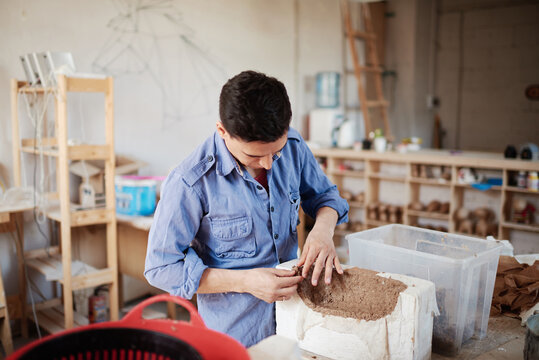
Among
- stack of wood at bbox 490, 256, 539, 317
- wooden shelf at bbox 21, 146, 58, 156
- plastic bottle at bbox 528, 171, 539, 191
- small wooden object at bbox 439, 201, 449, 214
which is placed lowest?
small wooden object at bbox 439, 201, 449, 214

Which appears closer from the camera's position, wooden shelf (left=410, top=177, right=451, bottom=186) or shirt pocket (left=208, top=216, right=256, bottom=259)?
shirt pocket (left=208, top=216, right=256, bottom=259)

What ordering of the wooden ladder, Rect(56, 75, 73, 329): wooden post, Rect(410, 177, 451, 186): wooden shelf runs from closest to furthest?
1. Rect(56, 75, 73, 329): wooden post
2. Rect(410, 177, 451, 186): wooden shelf
3. the wooden ladder

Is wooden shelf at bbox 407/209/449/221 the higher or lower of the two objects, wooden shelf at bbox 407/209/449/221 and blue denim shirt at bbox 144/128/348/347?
the lower

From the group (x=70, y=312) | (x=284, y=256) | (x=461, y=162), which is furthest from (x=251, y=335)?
(x=461, y=162)

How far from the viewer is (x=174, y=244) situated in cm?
123

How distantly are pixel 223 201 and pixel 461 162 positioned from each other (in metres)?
3.01

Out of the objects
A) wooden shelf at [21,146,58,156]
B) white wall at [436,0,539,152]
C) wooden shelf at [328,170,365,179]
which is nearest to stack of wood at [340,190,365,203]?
wooden shelf at [328,170,365,179]

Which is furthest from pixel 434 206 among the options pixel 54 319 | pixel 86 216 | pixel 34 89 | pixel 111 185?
pixel 34 89

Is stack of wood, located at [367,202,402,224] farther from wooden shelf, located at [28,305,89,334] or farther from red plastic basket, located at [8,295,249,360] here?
red plastic basket, located at [8,295,249,360]

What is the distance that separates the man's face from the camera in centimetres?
A: 116

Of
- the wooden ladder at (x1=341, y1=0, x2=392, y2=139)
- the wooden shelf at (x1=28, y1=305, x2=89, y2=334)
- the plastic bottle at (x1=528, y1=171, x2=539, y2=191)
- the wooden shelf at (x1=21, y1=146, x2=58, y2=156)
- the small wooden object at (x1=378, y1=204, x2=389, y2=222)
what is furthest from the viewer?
the wooden ladder at (x1=341, y1=0, x2=392, y2=139)

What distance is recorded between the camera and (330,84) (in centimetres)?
505

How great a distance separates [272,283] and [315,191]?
50 centimetres

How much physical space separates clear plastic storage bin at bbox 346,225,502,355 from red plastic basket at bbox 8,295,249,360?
652mm
